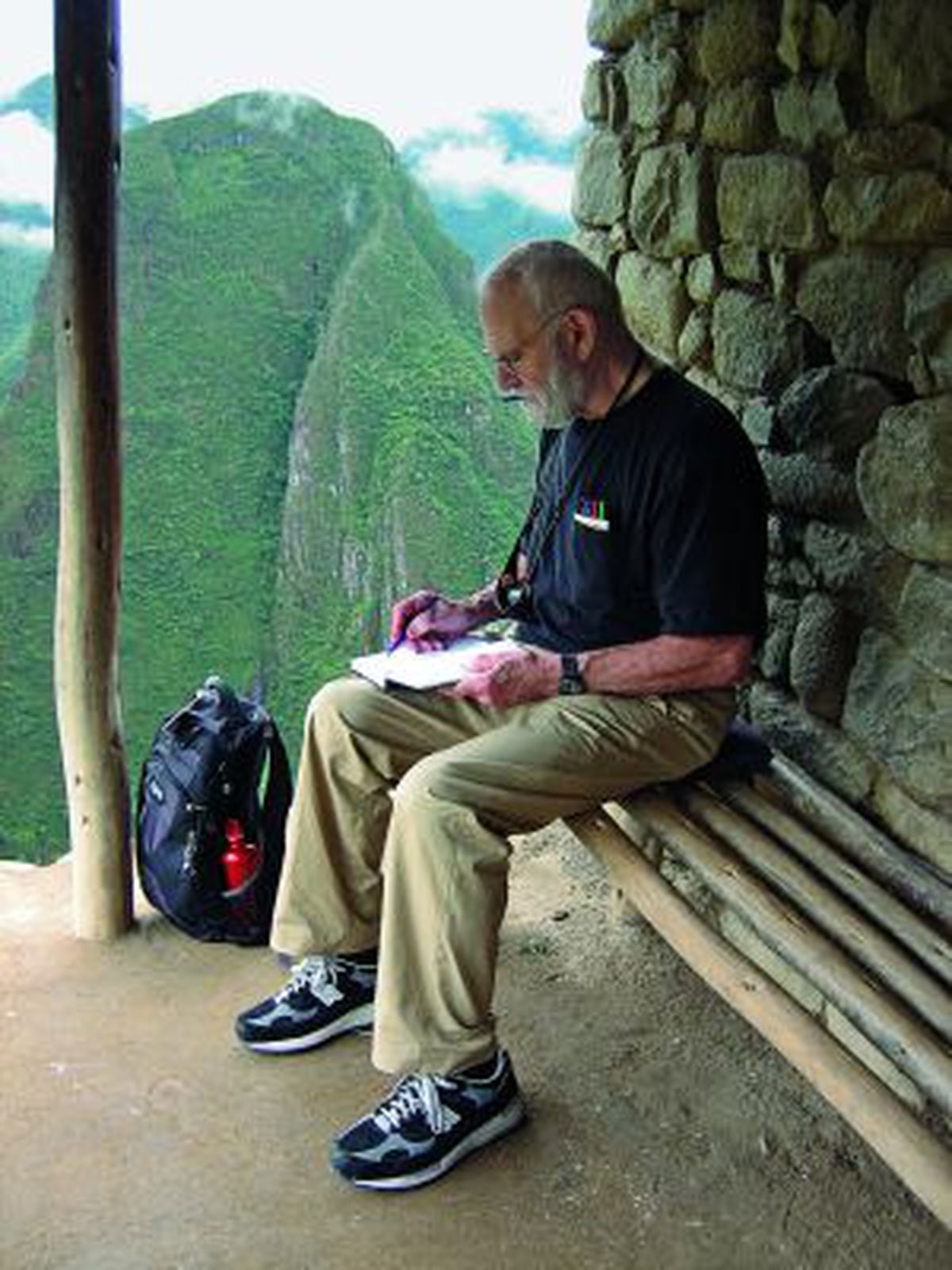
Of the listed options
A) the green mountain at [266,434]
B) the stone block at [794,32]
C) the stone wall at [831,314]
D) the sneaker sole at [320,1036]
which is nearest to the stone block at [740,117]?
the stone wall at [831,314]

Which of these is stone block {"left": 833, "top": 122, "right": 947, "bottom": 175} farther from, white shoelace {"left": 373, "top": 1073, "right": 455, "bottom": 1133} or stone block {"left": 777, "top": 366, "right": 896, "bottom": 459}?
white shoelace {"left": 373, "top": 1073, "right": 455, "bottom": 1133}

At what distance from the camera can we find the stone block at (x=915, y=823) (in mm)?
2342

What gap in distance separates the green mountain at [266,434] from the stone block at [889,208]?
15.3 m

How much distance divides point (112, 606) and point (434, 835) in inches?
47.3

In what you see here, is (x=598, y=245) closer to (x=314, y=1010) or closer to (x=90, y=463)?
(x=90, y=463)

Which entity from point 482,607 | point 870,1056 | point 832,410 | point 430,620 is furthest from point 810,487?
point 870,1056

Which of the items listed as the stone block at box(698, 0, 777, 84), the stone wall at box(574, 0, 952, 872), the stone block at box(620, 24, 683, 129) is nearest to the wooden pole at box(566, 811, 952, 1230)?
the stone wall at box(574, 0, 952, 872)

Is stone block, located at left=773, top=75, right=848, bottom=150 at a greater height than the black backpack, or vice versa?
stone block, located at left=773, top=75, right=848, bottom=150

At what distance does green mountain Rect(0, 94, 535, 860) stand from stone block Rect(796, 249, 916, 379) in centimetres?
1520

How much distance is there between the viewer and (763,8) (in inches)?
110

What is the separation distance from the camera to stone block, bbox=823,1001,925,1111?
242 centimetres

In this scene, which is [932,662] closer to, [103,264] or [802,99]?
[802,99]

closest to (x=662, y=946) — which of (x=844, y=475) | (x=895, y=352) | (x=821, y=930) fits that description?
(x=821, y=930)

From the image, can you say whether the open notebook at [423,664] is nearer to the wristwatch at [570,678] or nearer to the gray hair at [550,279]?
the wristwatch at [570,678]
